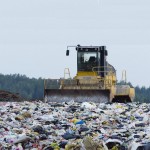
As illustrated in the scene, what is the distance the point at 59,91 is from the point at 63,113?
251 inches

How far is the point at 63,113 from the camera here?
523 inches

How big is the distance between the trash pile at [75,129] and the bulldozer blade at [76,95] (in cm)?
460

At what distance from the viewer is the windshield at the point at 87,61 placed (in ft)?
68.1

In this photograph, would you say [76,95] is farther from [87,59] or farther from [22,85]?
[22,85]

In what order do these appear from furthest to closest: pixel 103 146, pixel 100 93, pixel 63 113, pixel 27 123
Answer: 1. pixel 100 93
2. pixel 63 113
3. pixel 27 123
4. pixel 103 146

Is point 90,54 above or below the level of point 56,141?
above

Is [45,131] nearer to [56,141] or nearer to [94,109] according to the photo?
[56,141]

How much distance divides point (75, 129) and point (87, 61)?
10618 mm

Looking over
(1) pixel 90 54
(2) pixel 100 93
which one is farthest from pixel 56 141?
(1) pixel 90 54

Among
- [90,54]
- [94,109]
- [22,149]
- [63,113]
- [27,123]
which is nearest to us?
[22,149]

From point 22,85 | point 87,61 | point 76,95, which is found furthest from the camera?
point 22,85

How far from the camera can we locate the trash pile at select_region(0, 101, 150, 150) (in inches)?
334

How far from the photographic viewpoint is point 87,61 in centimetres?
2098

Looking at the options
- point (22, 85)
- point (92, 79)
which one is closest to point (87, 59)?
point (92, 79)
